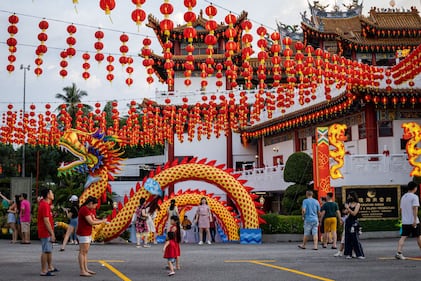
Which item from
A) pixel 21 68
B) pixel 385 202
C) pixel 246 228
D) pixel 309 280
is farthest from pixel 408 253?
pixel 21 68

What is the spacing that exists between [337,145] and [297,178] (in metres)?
3.20

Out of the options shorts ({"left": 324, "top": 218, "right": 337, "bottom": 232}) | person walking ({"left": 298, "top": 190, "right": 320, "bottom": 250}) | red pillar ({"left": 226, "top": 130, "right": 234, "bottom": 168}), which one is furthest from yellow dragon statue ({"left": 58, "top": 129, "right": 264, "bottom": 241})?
red pillar ({"left": 226, "top": 130, "right": 234, "bottom": 168})

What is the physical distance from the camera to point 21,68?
49344 mm

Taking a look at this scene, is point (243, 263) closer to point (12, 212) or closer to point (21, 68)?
point (12, 212)

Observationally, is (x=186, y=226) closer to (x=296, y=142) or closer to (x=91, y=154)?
(x=91, y=154)

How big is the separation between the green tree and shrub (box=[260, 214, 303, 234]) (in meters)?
3.20

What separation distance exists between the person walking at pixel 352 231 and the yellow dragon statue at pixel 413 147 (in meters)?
10.6

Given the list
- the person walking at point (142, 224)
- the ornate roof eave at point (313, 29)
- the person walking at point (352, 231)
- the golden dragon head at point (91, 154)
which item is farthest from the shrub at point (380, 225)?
the ornate roof eave at point (313, 29)

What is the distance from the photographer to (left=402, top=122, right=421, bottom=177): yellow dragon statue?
883 inches

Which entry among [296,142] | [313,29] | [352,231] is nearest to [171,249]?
[352,231]

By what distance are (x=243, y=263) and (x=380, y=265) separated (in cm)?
262

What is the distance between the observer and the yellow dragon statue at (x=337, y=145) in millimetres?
22344

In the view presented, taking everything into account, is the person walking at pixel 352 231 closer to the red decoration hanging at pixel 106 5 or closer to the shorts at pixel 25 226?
the red decoration hanging at pixel 106 5

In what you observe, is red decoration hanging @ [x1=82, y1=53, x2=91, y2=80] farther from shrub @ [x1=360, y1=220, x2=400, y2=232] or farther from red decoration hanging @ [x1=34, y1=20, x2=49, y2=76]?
shrub @ [x1=360, y1=220, x2=400, y2=232]
